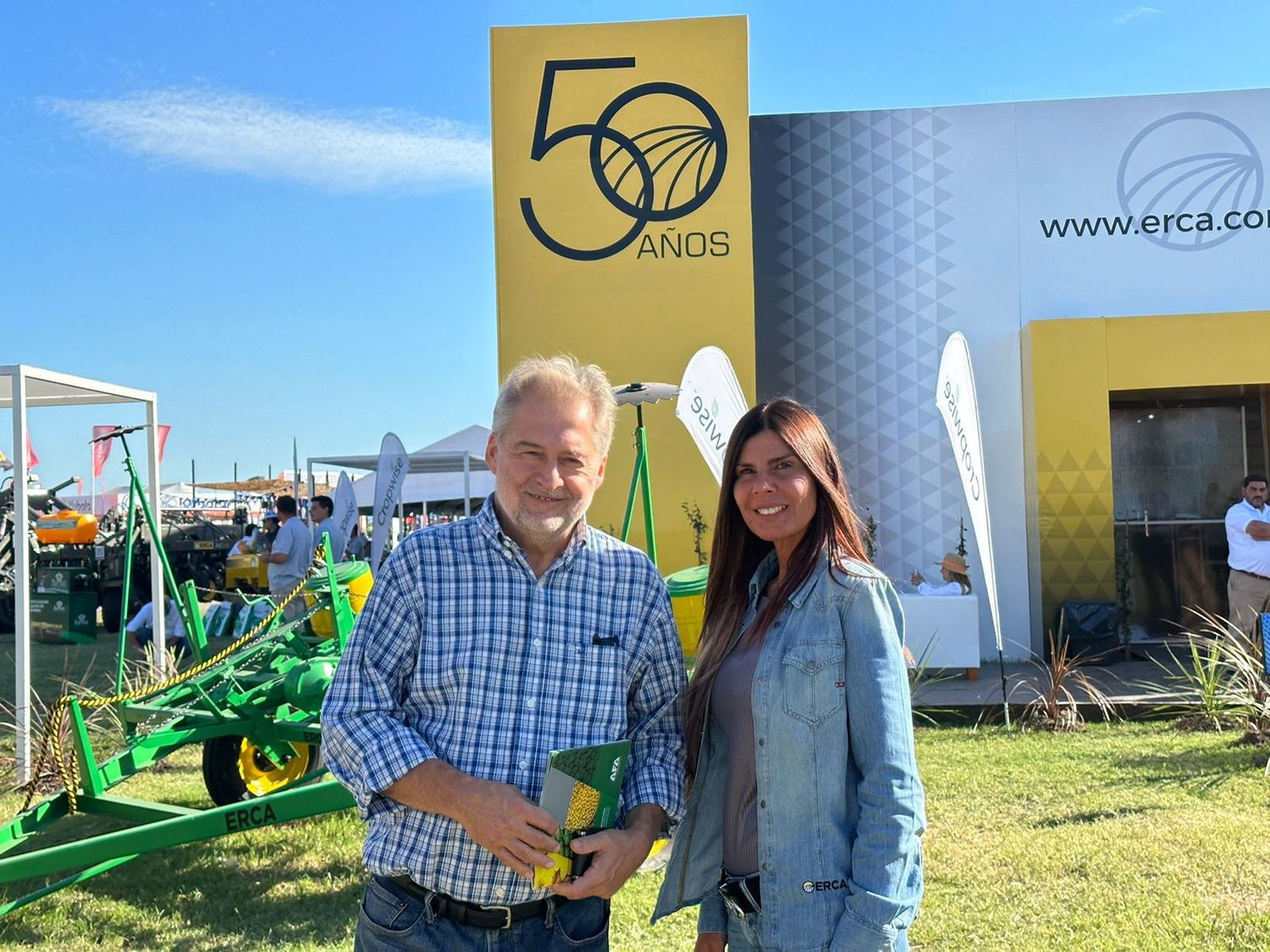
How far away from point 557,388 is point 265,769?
4855mm

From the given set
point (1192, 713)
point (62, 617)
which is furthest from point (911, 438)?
point (62, 617)

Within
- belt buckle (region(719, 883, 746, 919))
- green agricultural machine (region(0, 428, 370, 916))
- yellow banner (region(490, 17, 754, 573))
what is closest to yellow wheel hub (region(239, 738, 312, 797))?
green agricultural machine (region(0, 428, 370, 916))

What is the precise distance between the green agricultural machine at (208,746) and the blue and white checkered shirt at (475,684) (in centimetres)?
245

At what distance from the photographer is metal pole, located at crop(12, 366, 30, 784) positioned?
6.12m

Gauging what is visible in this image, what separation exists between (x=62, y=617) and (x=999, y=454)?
11.7 metres

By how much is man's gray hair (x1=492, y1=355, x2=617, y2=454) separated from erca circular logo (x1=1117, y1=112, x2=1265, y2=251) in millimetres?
10858

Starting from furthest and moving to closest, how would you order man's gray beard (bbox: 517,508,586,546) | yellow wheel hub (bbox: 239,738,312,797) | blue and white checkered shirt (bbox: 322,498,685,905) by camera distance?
yellow wheel hub (bbox: 239,738,312,797), man's gray beard (bbox: 517,508,586,546), blue and white checkered shirt (bbox: 322,498,685,905)

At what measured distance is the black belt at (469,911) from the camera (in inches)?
73.1

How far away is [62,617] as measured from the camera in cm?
1356

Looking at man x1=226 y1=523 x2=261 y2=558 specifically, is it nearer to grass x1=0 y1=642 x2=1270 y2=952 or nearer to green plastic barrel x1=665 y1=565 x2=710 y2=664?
grass x1=0 y1=642 x2=1270 y2=952

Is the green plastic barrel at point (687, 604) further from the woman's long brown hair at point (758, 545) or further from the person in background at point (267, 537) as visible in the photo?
the person in background at point (267, 537)

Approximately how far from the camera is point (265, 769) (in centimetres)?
603

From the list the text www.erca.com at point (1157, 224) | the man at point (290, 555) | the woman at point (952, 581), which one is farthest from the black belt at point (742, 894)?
the text www.erca.com at point (1157, 224)

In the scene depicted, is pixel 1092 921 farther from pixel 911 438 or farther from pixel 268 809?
pixel 911 438
